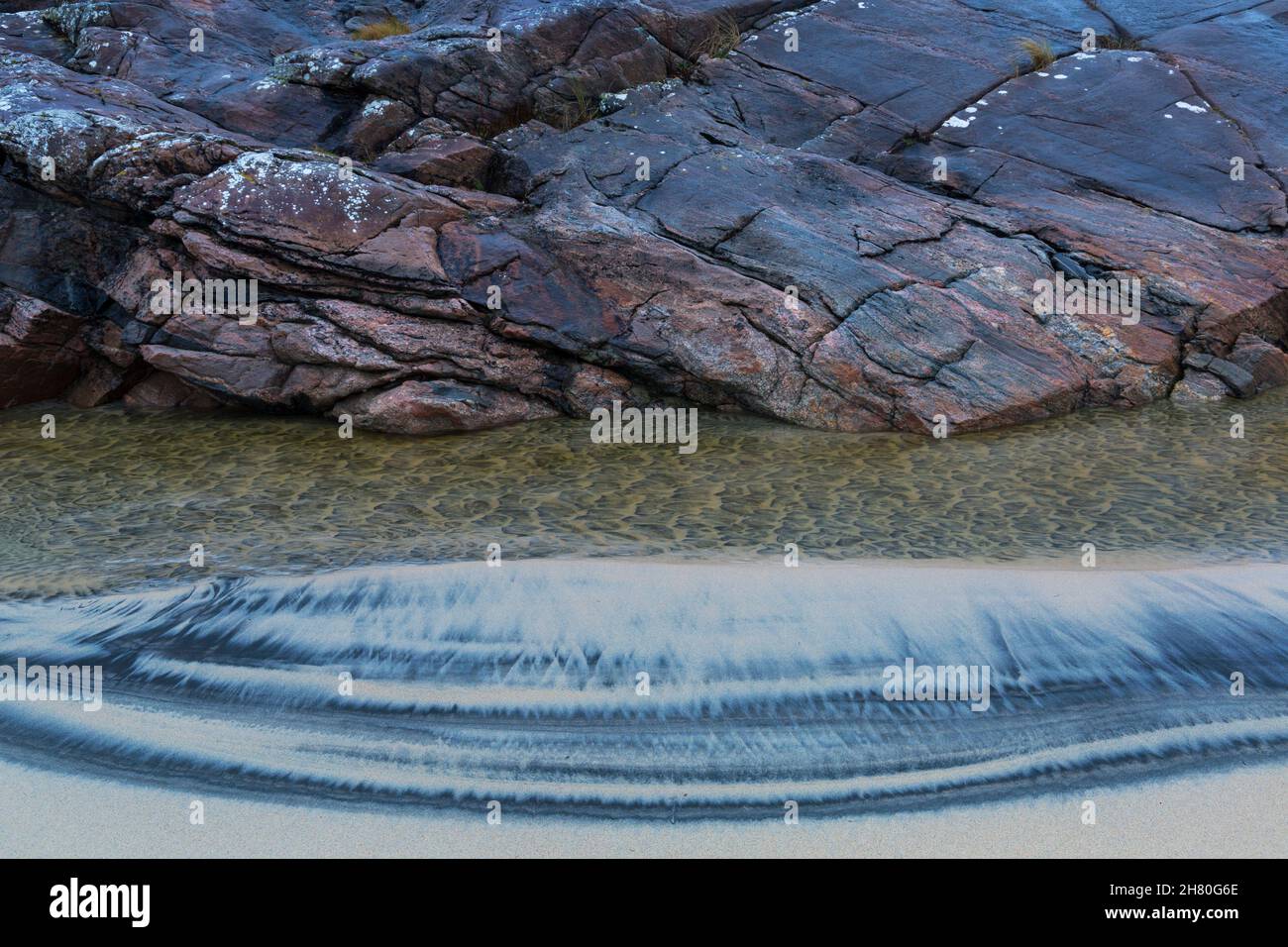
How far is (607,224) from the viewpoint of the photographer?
32.1 ft

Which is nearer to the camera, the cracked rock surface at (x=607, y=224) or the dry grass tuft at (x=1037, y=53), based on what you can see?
the cracked rock surface at (x=607, y=224)

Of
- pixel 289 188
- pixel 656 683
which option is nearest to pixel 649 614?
pixel 656 683

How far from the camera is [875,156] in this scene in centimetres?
1153

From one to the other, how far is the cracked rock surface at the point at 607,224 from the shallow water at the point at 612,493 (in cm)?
44

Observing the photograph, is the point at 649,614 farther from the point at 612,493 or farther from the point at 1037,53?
the point at 1037,53

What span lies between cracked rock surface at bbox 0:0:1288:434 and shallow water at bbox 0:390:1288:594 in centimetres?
44

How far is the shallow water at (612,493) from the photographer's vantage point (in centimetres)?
662

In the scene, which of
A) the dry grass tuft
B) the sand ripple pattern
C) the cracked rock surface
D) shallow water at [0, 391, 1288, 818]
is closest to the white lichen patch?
the cracked rock surface

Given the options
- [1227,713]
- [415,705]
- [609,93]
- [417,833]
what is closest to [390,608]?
[415,705]

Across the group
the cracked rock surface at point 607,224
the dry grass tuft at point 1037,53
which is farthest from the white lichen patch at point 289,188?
the dry grass tuft at point 1037,53

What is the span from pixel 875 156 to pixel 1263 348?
4409mm

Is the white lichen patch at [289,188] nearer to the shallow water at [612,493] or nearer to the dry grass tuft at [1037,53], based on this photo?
the shallow water at [612,493]

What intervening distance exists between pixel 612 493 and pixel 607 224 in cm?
328

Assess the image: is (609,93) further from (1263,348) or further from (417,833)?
(417,833)
